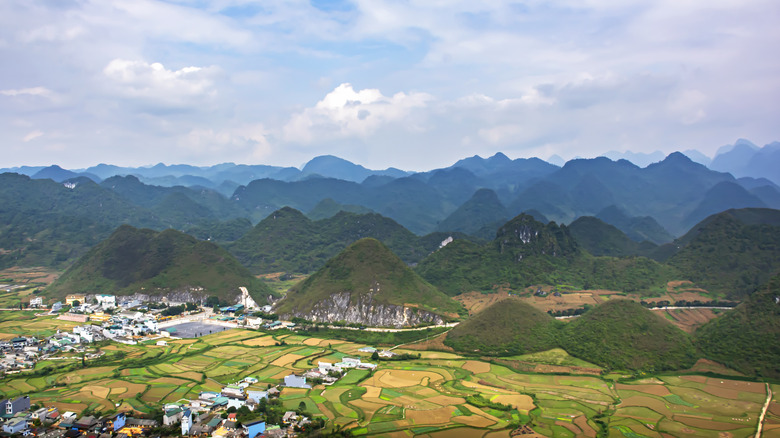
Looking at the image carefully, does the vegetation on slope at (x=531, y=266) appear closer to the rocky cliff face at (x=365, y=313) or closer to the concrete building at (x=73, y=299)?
the rocky cliff face at (x=365, y=313)

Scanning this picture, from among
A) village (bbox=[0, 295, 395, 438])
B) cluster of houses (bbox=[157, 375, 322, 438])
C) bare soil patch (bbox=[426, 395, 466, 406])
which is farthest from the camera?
bare soil patch (bbox=[426, 395, 466, 406])

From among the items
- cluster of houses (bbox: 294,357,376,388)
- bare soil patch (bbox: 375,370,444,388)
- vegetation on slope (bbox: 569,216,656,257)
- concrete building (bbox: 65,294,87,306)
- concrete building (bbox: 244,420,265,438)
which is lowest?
bare soil patch (bbox: 375,370,444,388)

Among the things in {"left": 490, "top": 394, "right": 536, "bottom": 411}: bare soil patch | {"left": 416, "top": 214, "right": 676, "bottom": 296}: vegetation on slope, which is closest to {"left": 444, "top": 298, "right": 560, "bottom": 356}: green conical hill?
{"left": 490, "top": 394, "right": 536, "bottom": 411}: bare soil patch

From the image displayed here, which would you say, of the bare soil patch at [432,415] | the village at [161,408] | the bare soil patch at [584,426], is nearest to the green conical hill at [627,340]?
the bare soil patch at [584,426]

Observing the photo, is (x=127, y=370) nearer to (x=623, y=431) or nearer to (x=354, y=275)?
(x=354, y=275)

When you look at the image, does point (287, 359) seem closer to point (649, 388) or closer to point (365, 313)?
point (365, 313)

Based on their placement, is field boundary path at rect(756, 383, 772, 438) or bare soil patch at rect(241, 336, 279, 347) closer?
field boundary path at rect(756, 383, 772, 438)

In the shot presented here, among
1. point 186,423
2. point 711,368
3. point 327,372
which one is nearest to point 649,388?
point 711,368

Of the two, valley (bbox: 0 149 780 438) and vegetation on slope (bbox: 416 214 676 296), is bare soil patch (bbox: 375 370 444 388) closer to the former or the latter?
valley (bbox: 0 149 780 438)

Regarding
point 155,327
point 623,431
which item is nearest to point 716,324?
point 623,431
